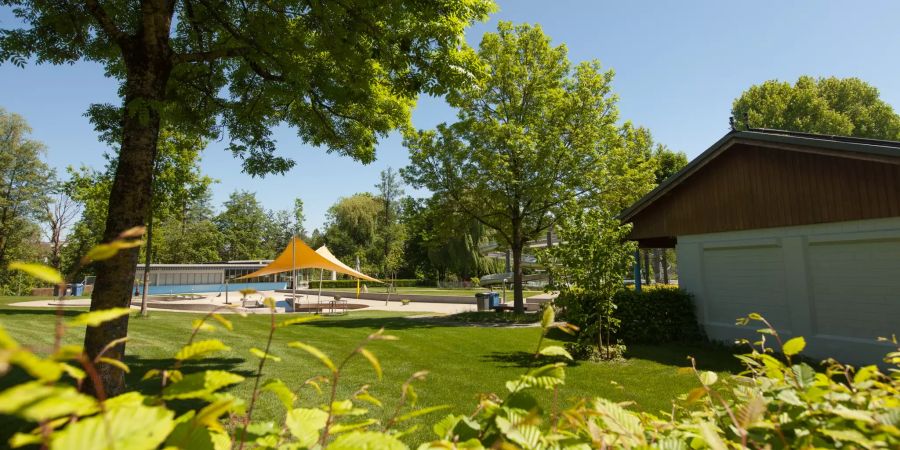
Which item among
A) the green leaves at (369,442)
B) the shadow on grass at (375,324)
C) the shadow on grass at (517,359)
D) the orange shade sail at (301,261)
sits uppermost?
the orange shade sail at (301,261)

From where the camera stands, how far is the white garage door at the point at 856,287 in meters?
8.41

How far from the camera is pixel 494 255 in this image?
57094 mm

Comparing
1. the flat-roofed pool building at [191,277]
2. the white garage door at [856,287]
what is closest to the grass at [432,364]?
the white garage door at [856,287]

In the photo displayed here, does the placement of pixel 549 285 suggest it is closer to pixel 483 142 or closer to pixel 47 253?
pixel 483 142

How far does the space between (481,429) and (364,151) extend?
913 centimetres

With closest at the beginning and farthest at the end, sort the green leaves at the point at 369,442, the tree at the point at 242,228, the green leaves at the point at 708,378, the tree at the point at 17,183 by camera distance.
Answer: the green leaves at the point at 369,442, the green leaves at the point at 708,378, the tree at the point at 17,183, the tree at the point at 242,228

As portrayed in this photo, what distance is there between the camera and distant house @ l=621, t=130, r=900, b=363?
27.7 feet

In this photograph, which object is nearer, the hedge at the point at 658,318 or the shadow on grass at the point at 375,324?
the hedge at the point at 658,318

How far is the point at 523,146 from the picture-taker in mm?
18031

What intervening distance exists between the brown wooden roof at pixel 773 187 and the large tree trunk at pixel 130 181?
1077 cm

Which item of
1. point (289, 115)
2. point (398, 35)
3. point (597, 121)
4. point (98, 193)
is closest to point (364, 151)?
point (289, 115)

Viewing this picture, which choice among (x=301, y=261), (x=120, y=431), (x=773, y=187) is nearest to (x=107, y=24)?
(x=120, y=431)

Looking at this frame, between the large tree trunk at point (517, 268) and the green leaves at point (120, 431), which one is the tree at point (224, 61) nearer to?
the green leaves at point (120, 431)

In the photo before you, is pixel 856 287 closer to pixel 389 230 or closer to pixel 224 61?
pixel 224 61
